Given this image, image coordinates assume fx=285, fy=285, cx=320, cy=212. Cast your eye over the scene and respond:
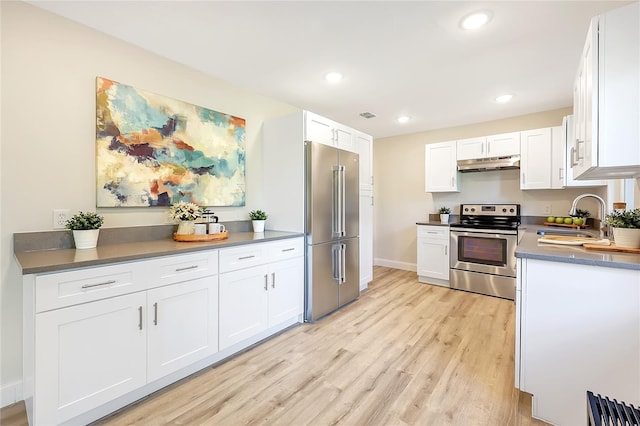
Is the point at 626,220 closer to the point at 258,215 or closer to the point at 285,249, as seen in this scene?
the point at 285,249

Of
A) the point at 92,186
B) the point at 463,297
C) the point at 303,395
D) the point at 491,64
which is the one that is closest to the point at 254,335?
the point at 303,395

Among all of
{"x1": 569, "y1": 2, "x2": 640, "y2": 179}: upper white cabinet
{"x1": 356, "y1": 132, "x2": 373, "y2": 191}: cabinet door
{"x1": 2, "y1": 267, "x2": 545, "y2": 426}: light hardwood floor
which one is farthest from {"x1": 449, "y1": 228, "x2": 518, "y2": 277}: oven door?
{"x1": 569, "y1": 2, "x2": 640, "y2": 179}: upper white cabinet

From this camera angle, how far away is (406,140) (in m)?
5.13

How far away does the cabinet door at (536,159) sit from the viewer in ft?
11.7

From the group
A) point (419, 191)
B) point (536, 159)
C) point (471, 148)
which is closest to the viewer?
point (536, 159)

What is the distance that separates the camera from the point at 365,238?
3861 mm

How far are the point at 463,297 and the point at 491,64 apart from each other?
2.69 meters

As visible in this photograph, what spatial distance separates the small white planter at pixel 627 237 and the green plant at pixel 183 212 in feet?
9.54

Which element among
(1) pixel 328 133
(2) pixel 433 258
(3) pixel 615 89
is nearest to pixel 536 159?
(2) pixel 433 258

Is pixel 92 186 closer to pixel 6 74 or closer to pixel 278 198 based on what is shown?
pixel 6 74

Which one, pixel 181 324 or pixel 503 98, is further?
pixel 503 98

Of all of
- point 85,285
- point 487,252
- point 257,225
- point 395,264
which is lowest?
point 395,264

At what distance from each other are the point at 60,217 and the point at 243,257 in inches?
48.1

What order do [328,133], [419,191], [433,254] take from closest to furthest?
[328,133]
[433,254]
[419,191]
